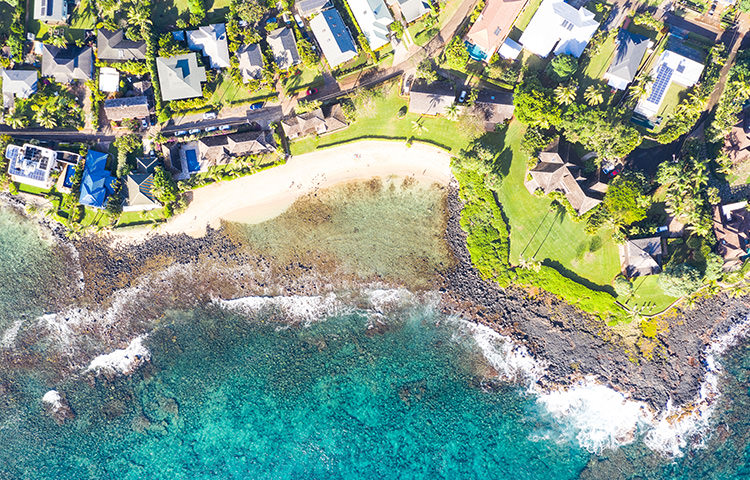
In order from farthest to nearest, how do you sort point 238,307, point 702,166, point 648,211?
1. point 238,307
2. point 648,211
3. point 702,166

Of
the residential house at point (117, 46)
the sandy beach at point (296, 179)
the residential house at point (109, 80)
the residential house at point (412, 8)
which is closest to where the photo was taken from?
the residential house at point (412, 8)

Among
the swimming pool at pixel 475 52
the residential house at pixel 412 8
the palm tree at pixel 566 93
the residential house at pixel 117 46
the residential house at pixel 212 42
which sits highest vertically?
the residential house at pixel 412 8

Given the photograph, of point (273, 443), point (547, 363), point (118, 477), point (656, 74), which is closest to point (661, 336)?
point (547, 363)

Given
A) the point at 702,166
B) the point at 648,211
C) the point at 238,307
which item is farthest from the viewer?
the point at 238,307

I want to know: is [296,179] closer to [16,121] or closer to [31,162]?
[31,162]

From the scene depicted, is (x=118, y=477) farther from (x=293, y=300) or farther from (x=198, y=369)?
(x=293, y=300)

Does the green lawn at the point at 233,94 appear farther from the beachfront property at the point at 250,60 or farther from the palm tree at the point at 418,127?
the palm tree at the point at 418,127

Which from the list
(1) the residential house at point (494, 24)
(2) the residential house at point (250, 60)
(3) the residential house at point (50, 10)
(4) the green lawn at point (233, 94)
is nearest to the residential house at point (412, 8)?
(1) the residential house at point (494, 24)

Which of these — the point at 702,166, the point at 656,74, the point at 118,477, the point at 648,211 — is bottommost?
the point at 118,477
